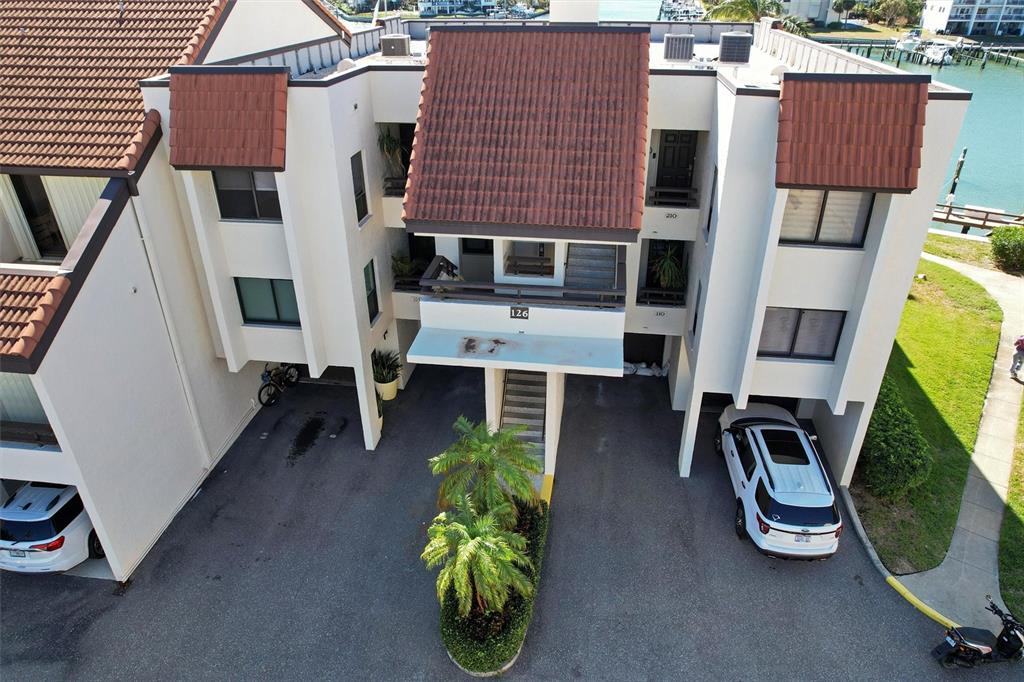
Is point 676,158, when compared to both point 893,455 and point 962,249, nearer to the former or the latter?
point 893,455

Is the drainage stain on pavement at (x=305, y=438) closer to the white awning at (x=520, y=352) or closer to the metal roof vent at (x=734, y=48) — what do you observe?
the white awning at (x=520, y=352)

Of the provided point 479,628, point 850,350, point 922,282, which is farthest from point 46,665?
point 922,282

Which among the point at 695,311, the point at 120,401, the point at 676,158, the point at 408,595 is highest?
the point at 676,158

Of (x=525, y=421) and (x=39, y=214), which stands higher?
(x=39, y=214)

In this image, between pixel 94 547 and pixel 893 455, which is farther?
pixel 893 455

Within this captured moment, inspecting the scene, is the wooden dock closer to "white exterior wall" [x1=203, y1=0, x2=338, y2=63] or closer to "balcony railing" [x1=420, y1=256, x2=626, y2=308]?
"balcony railing" [x1=420, y1=256, x2=626, y2=308]

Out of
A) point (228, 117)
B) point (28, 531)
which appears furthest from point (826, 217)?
point (28, 531)

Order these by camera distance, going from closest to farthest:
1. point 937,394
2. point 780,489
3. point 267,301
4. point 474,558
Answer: point 474,558 → point 780,489 → point 267,301 → point 937,394

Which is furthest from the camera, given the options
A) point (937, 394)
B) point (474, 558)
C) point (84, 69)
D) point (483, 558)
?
point (937, 394)
